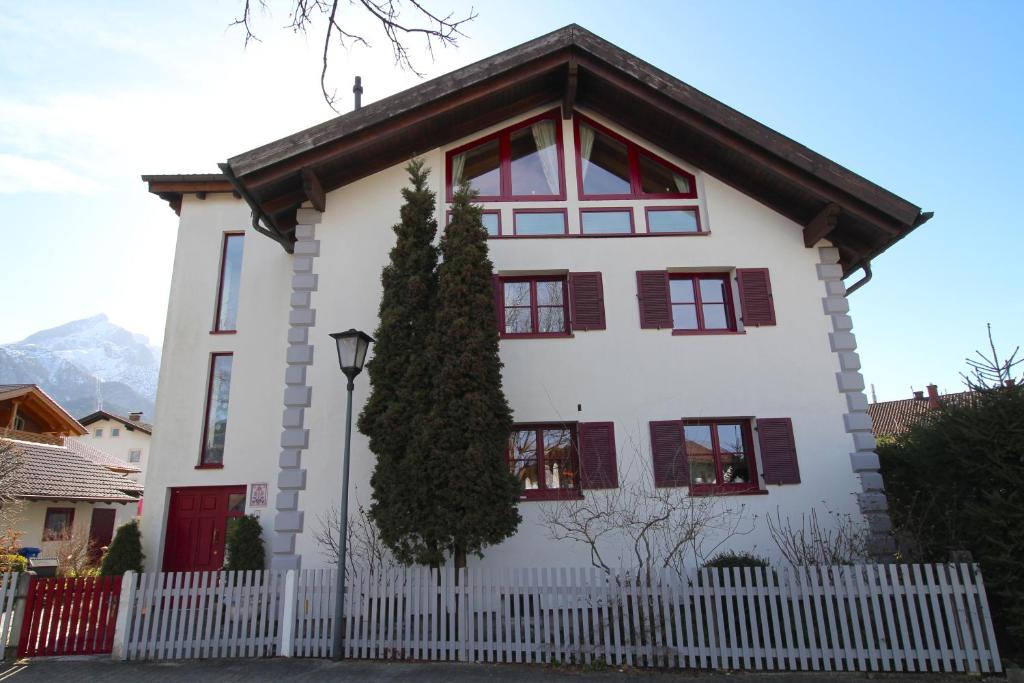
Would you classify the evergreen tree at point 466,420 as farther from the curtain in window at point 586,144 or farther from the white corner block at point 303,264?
the curtain in window at point 586,144

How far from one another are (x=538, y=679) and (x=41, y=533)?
2088cm

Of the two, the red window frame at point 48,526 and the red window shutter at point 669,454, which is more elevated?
the red window shutter at point 669,454

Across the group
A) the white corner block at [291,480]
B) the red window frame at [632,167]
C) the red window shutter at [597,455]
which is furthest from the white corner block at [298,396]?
the red window frame at [632,167]

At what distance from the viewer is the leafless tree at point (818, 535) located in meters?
8.68

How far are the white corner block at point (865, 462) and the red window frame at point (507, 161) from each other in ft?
21.6

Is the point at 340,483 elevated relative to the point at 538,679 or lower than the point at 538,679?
elevated

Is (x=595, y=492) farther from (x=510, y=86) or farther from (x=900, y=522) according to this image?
(x=510, y=86)

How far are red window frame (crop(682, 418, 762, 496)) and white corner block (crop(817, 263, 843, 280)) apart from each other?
9.86 ft

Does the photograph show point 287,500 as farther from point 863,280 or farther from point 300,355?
point 863,280

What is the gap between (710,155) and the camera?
36.3 feet

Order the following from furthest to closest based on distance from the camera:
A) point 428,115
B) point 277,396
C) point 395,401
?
point 277,396
point 428,115
point 395,401

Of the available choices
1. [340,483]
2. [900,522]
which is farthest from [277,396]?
[900,522]

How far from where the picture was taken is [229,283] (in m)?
12.4

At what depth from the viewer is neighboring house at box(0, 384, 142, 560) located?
19.1 meters
